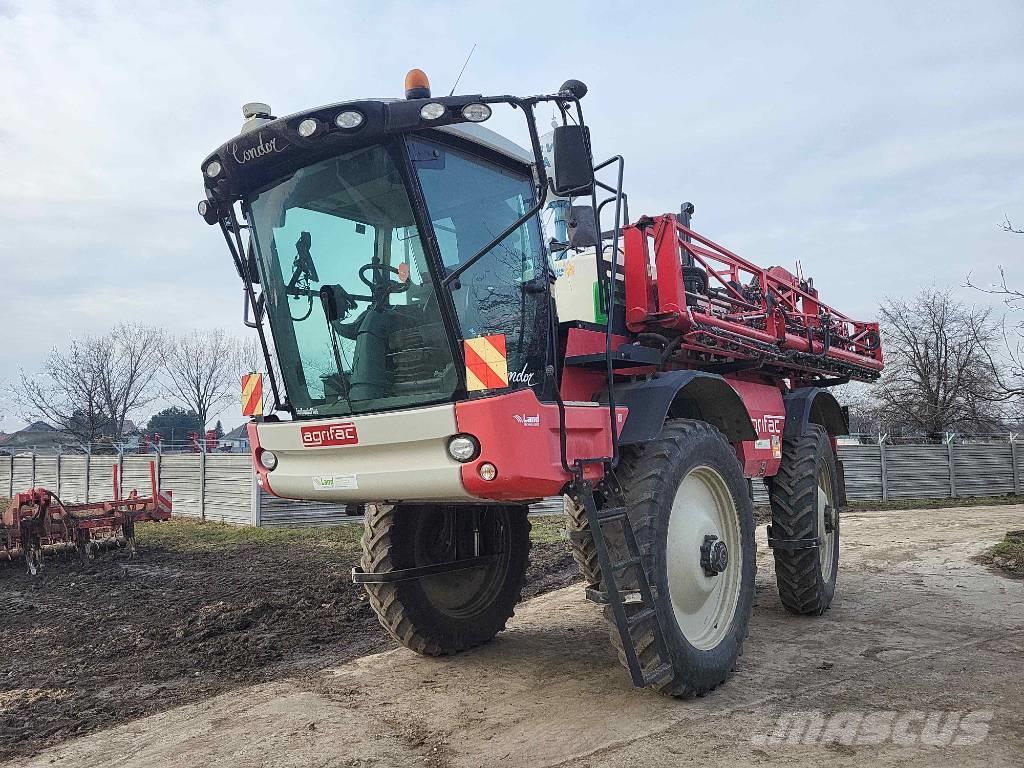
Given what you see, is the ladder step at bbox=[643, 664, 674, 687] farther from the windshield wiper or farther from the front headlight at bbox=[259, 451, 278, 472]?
the windshield wiper

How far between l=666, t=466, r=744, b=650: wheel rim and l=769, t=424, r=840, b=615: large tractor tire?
136 cm

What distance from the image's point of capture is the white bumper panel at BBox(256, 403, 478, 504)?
3703mm

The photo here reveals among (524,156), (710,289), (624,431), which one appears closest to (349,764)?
(624,431)

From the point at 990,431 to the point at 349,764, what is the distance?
2896 centimetres

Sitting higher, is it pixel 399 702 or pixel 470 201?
→ pixel 470 201

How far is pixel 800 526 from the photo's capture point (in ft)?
19.5

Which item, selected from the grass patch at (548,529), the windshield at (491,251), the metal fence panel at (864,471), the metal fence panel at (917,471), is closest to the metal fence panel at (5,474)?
the grass patch at (548,529)

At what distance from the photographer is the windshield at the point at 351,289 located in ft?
12.8

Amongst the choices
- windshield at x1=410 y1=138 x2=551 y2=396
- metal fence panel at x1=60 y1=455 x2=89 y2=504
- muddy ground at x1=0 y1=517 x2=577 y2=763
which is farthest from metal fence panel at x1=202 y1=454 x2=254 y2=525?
windshield at x1=410 y1=138 x2=551 y2=396

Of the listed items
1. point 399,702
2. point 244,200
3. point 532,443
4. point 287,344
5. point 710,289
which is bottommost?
point 399,702

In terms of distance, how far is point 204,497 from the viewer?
1481 centimetres

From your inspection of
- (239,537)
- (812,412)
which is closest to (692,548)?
(812,412)

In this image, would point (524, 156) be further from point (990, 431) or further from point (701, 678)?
point (990, 431)

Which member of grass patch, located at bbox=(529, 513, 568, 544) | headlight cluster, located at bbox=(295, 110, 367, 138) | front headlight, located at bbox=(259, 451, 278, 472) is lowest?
grass patch, located at bbox=(529, 513, 568, 544)
